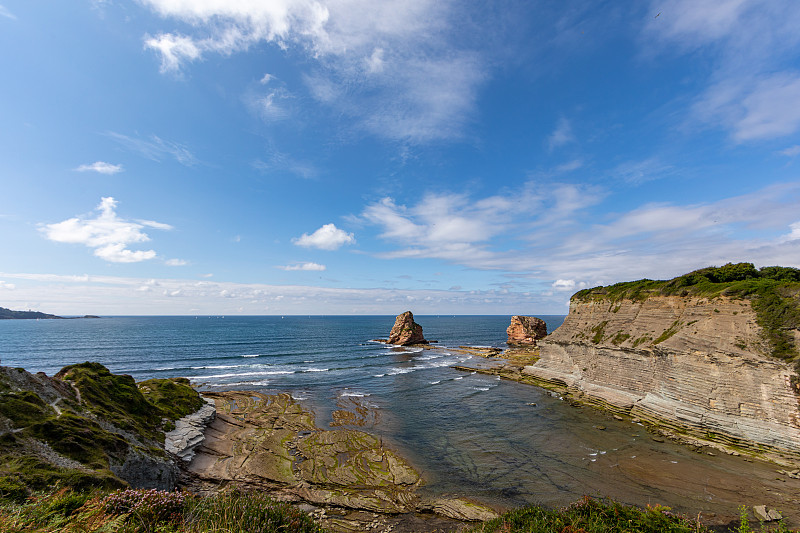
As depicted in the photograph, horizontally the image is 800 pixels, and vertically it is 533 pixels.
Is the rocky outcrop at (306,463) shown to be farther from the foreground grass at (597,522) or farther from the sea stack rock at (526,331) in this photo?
the sea stack rock at (526,331)

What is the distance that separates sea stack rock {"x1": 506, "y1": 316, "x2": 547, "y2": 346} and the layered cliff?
53.3 m

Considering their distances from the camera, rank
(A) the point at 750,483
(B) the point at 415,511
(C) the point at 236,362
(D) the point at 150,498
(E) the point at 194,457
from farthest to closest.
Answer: (C) the point at 236,362
(E) the point at 194,457
(A) the point at 750,483
(B) the point at 415,511
(D) the point at 150,498

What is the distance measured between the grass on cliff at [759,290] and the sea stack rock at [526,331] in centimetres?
5458

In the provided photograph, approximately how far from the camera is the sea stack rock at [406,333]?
292 ft

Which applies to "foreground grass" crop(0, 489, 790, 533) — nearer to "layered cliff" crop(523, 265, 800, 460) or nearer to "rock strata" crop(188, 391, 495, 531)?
"rock strata" crop(188, 391, 495, 531)

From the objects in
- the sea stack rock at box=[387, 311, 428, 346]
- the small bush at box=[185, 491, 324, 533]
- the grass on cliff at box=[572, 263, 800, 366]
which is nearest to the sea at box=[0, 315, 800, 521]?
the grass on cliff at box=[572, 263, 800, 366]

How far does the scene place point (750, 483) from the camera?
17.6 metres

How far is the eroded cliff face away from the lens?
2077 centimetres

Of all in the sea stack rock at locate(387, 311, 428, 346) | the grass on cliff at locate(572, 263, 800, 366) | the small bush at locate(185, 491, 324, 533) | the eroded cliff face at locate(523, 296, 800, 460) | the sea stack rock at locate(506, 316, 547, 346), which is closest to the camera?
the small bush at locate(185, 491, 324, 533)

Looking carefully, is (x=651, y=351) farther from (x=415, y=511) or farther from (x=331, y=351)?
(x=331, y=351)

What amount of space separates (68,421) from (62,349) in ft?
273

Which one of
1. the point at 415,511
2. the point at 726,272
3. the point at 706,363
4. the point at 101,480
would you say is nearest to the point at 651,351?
the point at 706,363

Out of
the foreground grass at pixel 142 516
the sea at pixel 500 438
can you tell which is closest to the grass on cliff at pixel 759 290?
the sea at pixel 500 438

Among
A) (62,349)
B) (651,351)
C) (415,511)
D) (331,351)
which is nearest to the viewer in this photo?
(415,511)
